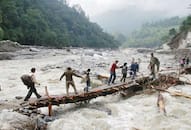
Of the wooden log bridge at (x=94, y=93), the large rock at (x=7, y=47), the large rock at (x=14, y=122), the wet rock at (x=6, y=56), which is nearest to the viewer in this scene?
the large rock at (x=14, y=122)

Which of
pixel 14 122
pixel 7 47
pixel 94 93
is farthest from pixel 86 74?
pixel 7 47

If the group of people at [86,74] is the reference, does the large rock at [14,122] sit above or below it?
below

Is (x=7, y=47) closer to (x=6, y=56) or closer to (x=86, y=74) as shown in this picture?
(x=6, y=56)

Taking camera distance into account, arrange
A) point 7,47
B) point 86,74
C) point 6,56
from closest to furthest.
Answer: point 86,74 → point 6,56 → point 7,47

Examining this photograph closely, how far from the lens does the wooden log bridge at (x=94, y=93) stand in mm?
14625

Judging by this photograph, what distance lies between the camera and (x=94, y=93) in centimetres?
1730

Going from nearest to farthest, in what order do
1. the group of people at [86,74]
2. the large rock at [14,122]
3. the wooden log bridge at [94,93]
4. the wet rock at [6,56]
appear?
the large rock at [14,122], the wooden log bridge at [94,93], the group of people at [86,74], the wet rock at [6,56]

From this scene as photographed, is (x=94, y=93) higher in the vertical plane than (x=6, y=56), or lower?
lower

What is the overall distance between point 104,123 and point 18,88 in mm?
10792

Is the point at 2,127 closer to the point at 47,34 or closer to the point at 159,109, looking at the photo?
the point at 159,109

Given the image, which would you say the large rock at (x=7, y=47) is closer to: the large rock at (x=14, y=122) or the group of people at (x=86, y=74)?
the group of people at (x=86, y=74)

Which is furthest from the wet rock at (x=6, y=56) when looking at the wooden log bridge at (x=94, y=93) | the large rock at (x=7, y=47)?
the wooden log bridge at (x=94, y=93)

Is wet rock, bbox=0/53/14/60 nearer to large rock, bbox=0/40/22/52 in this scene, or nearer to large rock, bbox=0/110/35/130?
large rock, bbox=0/40/22/52

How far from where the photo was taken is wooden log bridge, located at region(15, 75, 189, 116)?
48.0ft
